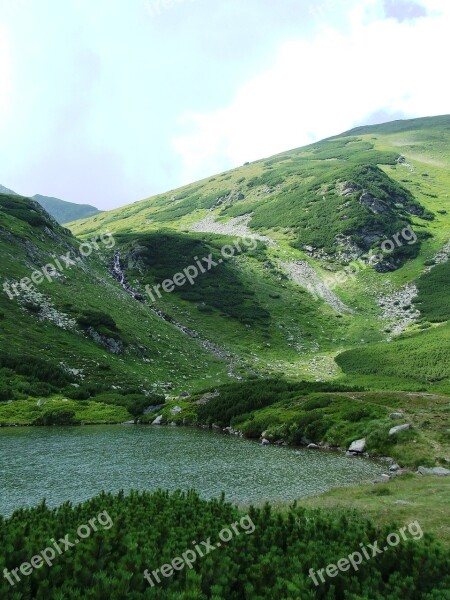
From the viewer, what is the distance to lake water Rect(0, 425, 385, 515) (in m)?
23.0

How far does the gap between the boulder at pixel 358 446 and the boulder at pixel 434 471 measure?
682 centimetres

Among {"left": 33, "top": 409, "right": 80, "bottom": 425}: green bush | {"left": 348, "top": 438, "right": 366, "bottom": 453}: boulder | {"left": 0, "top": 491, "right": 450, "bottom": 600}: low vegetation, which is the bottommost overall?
{"left": 348, "top": 438, "right": 366, "bottom": 453}: boulder

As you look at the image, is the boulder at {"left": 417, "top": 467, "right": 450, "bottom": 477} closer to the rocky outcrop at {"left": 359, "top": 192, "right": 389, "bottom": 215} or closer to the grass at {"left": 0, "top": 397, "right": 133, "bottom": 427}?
the grass at {"left": 0, "top": 397, "right": 133, "bottom": 427}

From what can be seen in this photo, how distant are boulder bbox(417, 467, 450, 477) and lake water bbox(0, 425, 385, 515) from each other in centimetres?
269

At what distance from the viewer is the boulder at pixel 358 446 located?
34.8m

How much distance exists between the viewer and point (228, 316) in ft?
355

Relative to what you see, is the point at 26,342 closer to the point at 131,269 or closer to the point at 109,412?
the point at 109,412

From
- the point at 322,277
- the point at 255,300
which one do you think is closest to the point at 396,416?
the point at 255,300

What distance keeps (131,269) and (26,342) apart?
209 ft

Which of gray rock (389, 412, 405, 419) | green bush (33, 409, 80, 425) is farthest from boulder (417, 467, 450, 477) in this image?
green bush (33, 409, 80, 425)

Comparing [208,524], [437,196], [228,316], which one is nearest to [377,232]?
[437,196]

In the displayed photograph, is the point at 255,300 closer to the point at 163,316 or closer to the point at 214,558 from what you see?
the point at 163,316

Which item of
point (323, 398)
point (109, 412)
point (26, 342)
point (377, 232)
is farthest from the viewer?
point (377, 232)

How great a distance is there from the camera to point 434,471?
27656 millimetres
